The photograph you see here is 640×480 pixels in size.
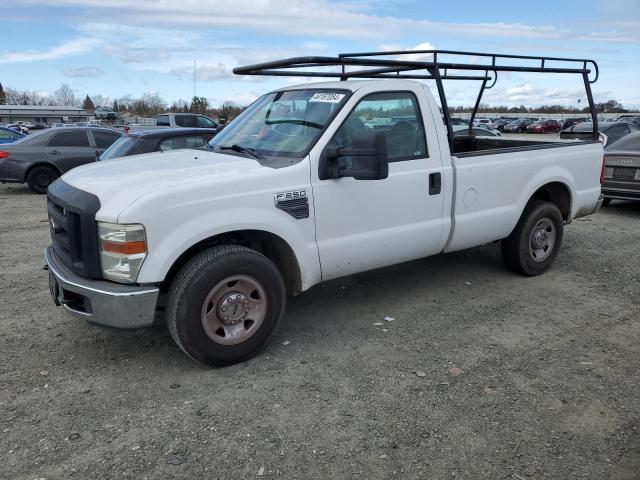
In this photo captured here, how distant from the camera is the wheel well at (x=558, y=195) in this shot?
6074 millimetres

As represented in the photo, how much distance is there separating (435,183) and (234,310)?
2111mm

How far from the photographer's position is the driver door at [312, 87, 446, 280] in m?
4.18

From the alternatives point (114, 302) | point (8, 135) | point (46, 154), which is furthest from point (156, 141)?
point (8, 135)

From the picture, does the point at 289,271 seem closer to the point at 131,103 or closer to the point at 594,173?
the point at 594,173

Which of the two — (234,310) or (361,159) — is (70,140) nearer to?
(234,310)

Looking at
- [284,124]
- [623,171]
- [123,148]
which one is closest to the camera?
[284,124]

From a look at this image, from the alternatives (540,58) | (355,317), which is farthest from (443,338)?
(540,58)

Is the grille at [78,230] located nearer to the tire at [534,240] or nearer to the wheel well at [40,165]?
the tire at [534,240]

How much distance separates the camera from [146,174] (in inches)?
151

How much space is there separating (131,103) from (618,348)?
86.4 meters

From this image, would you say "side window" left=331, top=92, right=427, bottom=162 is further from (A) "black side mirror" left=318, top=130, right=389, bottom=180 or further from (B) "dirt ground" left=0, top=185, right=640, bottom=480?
(B) "dirt ground" left=0, top=185, right=640, bottom=480

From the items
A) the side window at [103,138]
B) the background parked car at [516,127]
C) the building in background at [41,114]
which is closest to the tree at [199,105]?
the building in background at [41,114]

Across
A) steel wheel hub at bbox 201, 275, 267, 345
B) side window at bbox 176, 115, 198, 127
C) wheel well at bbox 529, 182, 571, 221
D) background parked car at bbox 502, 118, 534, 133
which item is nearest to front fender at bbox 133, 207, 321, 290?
steel wheel hub at bbox 201, 275, 267, 345

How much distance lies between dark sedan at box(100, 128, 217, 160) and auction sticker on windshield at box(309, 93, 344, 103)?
4.56 m
